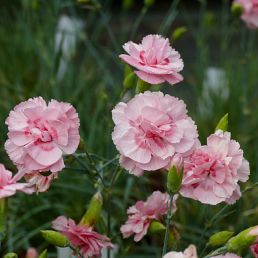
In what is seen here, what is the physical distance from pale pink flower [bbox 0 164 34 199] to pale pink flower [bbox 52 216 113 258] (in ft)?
0.36

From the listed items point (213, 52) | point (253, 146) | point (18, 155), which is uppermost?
point (18, 155)

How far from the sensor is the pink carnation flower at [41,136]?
36.1 inches

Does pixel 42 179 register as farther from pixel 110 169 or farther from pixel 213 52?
pixel 213 52

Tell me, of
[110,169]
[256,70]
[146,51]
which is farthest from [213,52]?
[146,51]

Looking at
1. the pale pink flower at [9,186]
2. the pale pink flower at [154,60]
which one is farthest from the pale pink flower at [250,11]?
the pale pink flower at [9,186]

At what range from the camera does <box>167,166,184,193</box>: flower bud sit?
0.90 m

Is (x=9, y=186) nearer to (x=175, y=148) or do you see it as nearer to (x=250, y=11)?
(x=175, y=148)

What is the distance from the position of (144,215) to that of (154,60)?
256mm

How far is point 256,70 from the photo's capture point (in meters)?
2.62

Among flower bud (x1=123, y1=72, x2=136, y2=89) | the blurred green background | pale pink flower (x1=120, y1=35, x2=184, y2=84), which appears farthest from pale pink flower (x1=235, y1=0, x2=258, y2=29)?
pale pink flower (x1=120, y1=35, x2=184, y2=84)

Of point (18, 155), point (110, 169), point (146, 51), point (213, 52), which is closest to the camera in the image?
point (18, 155)

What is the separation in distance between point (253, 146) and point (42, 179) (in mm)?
1303

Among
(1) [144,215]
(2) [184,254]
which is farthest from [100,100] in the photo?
(2) [184,254]

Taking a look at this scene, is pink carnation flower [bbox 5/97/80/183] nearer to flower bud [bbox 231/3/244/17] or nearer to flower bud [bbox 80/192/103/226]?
flower bud [bbox 80/192/103/226]
